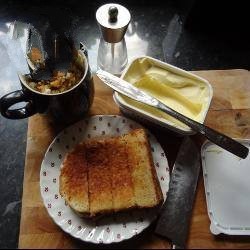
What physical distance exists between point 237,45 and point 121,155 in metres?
0.55

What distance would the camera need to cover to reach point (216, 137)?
794 millimetres

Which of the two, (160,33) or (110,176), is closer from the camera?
(110,176)

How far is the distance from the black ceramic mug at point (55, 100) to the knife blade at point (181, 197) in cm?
25

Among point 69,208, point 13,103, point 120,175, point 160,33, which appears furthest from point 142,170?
point 160,33

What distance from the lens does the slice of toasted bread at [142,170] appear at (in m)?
0.74

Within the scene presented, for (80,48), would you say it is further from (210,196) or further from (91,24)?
(210,196)

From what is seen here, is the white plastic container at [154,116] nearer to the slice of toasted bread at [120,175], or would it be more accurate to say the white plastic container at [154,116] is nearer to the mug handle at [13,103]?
the slice of toasted bread at [120,175]

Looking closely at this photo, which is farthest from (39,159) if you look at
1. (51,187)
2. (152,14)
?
(152,14)

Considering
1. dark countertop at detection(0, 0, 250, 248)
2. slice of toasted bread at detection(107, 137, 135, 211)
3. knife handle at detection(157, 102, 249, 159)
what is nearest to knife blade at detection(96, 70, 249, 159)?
knife handle at detection(157, 102, 249, 159)

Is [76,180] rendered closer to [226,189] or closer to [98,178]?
[98,178]

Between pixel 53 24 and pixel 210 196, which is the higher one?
pixel 53 24

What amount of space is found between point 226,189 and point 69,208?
1.12 ft

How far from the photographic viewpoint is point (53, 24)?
1.07 metres

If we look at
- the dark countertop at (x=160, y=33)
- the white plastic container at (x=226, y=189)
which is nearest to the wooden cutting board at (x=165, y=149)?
the white plastic container at (x=226, y=189)
